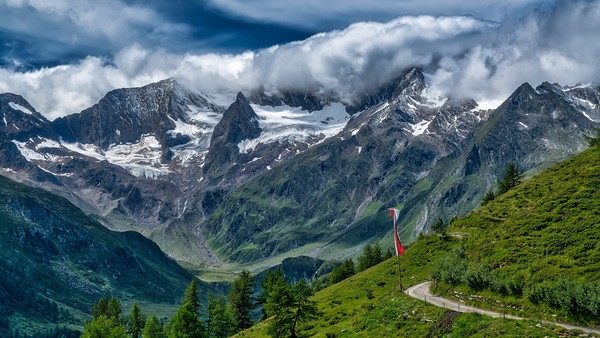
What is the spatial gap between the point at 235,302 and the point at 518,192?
209ft

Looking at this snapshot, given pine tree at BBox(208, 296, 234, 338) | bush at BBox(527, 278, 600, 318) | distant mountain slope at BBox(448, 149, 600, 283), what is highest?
distant mountain slope at BBox(448, 149, 600, 283)

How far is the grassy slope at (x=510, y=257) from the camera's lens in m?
59.0

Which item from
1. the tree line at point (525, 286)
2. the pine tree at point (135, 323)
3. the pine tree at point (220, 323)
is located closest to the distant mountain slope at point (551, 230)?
the tree line at point (525, 286)

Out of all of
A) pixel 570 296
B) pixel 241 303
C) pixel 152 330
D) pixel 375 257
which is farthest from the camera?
pixel 375 257

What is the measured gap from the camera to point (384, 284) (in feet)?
331

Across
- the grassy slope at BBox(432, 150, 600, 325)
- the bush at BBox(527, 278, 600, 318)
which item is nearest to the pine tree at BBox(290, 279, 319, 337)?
the grassy slope at BBox(432, 150, 600, 325)

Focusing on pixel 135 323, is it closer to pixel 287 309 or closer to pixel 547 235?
pixel 287 309

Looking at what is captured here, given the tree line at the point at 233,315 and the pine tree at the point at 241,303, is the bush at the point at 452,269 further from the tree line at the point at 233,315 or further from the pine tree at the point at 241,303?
the pine tree at the point at 241,303

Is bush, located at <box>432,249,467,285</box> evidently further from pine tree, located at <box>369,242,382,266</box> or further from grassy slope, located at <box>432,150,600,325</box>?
pine tree, located at <box>369,242,382,266</box>

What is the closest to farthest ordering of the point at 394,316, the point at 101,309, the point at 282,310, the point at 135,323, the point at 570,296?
1. the point at 570,296
2. the point at 394,316
3. the point at 282,310
4. the point at 135,323
5. the point at 101,309

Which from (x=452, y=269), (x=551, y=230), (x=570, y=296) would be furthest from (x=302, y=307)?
(x=570, y=296)

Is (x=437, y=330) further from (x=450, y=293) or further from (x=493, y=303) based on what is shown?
(x=450, y=293)

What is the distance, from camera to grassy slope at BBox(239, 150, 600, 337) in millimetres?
59000

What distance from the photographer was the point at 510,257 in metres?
71.8
